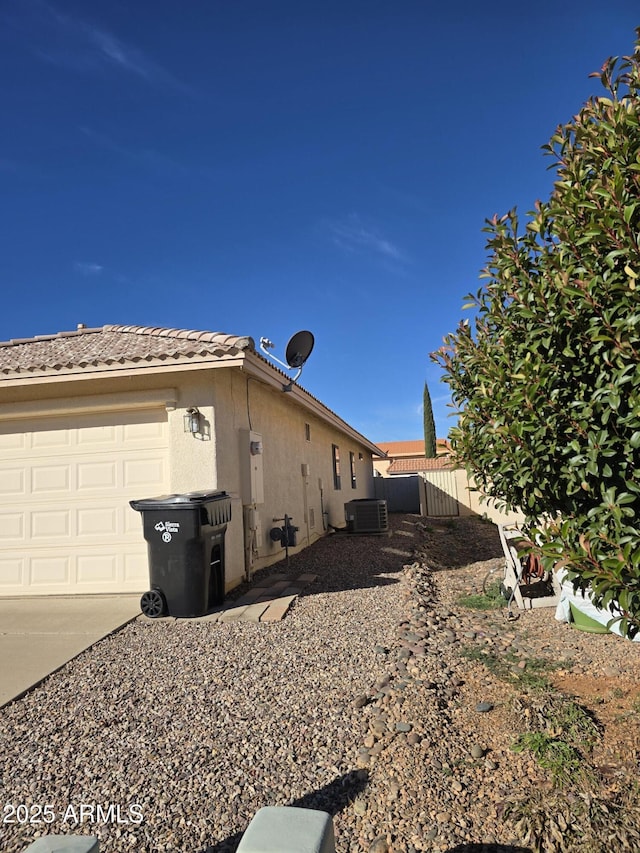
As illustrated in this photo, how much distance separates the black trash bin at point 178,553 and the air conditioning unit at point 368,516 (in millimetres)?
7693

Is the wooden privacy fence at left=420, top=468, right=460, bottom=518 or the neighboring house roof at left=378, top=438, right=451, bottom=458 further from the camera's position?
the neighboring house roof at left=378, top=438, right=451, bottom=458

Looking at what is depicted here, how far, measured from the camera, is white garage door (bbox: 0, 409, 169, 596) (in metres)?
7.39

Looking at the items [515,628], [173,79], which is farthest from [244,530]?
[173,79]

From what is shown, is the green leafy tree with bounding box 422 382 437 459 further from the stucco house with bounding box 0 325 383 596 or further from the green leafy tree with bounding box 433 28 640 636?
the green leafy tree with bounding box 433 28 640 636

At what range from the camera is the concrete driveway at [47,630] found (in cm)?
450

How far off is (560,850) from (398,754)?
95 cm

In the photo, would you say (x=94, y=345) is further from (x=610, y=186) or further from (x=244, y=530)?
(x=610, y=186)

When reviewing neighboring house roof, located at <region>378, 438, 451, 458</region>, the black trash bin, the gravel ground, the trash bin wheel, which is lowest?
the gravel ground

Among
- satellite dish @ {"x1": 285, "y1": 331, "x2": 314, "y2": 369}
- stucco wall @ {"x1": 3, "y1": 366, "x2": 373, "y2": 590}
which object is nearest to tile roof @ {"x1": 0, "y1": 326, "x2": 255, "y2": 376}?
stucco wall @ {"x1": 3, "y1": 366, "x2": 373, "y2": 590}

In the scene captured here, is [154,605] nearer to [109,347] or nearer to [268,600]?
[268,600]

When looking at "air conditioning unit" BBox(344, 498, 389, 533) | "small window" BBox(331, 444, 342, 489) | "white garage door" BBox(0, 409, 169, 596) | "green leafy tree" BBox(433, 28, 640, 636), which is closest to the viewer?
"green leafy tree" BBox(433, 28, 640, 636)

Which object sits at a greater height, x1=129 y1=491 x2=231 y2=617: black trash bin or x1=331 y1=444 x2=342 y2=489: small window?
x1=331 y1=444 x2=342 y2=489: small window

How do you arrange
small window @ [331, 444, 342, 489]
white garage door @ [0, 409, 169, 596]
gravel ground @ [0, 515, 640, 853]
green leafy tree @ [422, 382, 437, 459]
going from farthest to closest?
green leafy tree @ [422, 382, 437, 459] < small window @ [331, 444, 342, 489] < white garage door @ [0, 409, 169, 596] < gravel ground @ [0, 515, 640, 853]

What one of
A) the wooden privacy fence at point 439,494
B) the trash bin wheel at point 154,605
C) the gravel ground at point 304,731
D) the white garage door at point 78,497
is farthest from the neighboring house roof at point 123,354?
the wooden privacy fence at point 439,494
